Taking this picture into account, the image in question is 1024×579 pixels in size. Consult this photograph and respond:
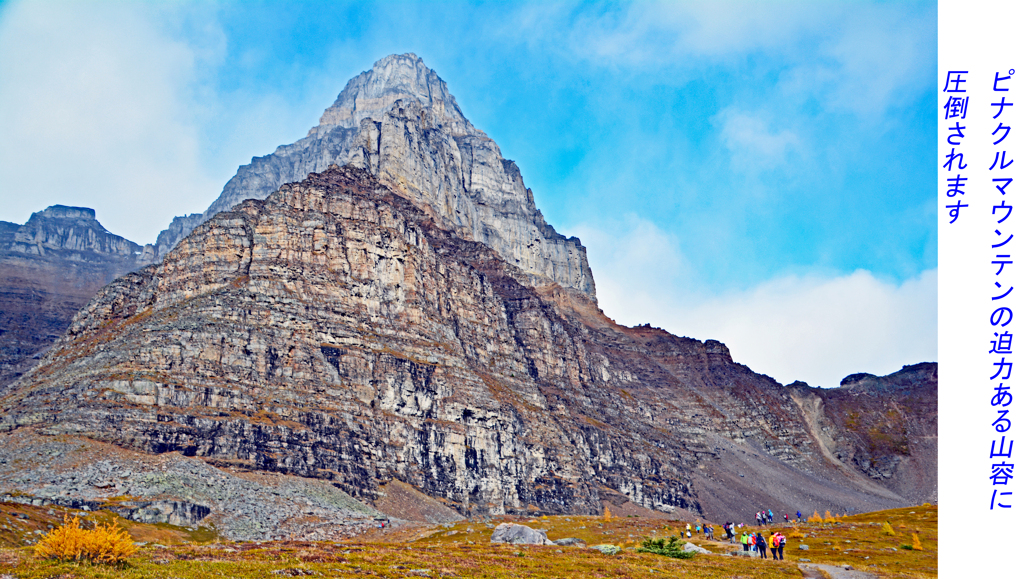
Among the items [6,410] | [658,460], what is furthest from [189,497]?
[658,460]

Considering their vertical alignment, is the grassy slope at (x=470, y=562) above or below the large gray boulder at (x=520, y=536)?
above

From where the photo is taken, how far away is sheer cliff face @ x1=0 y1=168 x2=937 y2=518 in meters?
115

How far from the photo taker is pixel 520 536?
5834cm

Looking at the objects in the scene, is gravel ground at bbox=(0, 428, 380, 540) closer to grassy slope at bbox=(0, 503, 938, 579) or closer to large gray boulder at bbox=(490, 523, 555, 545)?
grassy slope at bbox=(0, 503, 938, 579)

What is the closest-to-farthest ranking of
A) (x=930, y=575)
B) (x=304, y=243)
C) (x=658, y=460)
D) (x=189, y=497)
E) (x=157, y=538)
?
(x=930, y=575) → (x=157, y=538) → (x=189, y=497) → (x=304, y=243) → (x=658, y=460)

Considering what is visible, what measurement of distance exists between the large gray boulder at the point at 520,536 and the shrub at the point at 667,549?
10.7 m

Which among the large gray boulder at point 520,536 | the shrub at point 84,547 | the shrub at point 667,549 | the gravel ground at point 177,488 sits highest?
the shrub at point 84,547

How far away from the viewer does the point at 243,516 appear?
89938 mm

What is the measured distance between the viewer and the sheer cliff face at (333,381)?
378ft

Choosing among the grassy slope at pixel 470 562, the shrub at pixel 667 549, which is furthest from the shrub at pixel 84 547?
the shrub at pixel 667 549

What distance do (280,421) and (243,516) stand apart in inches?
1255

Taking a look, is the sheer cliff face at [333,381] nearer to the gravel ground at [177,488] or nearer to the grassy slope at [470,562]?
the gravel ground at [177,488]
